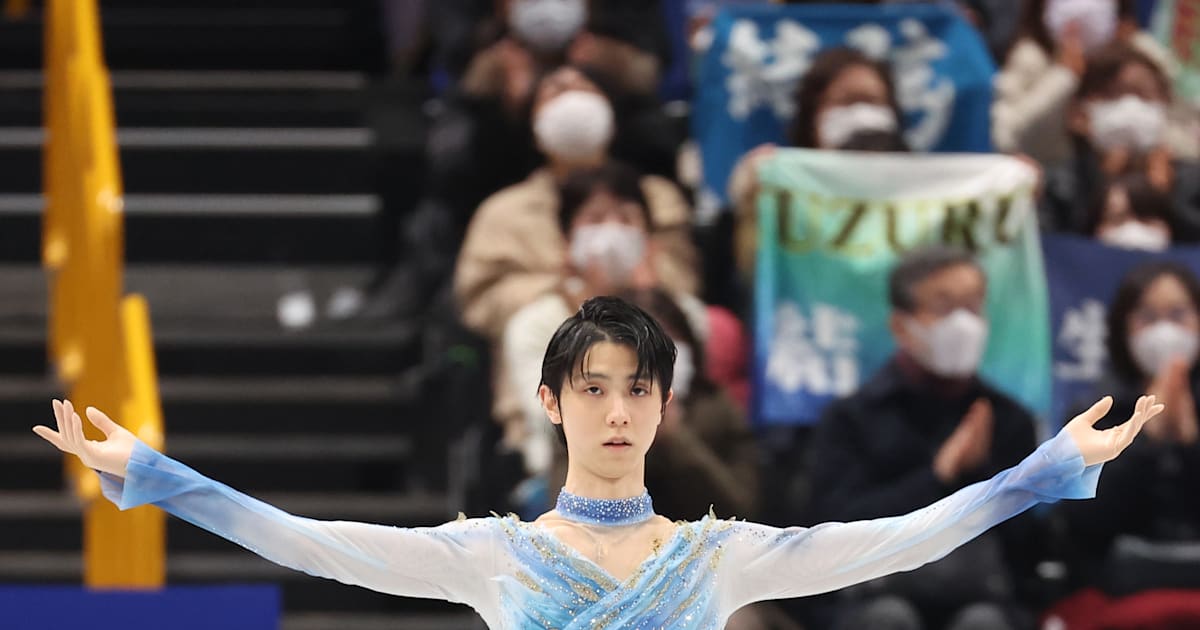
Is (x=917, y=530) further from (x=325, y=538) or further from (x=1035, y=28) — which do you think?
(x=1035, y=28)

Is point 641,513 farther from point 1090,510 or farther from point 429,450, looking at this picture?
point 429,450

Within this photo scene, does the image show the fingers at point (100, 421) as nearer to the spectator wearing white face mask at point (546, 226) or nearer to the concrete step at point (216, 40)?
the spectator wearing white face mask at point (546, 226)

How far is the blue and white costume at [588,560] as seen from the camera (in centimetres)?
342

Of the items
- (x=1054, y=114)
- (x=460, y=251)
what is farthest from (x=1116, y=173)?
(x=460, y=251)

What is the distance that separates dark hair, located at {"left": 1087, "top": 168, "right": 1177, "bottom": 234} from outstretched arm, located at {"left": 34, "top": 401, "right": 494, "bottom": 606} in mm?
4112

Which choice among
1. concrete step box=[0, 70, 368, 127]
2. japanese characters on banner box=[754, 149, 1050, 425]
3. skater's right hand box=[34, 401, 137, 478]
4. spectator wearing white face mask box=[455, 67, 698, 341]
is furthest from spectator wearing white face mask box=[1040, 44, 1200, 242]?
skater's right hand box=[34, 401, 137, 478]

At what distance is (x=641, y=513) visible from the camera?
360 cm

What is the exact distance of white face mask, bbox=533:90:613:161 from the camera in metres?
7.00

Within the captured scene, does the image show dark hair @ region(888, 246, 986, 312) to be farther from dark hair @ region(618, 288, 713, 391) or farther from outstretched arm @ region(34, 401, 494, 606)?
outstretched arm @ region(34, 401, 494, 606)

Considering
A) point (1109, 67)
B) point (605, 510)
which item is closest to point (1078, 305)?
point (1109, 67)

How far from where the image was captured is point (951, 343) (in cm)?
632

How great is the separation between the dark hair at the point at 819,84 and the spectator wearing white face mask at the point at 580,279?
83 cm

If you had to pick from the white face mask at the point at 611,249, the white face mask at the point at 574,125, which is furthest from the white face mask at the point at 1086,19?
the white face mask at the point at 611,249

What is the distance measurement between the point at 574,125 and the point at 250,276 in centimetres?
172
